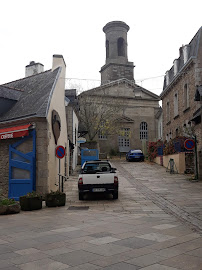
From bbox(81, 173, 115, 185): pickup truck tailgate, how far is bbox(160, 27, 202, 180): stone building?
302 inches

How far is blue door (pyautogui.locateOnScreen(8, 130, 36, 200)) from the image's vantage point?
41.0ft

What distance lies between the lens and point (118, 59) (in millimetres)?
48000

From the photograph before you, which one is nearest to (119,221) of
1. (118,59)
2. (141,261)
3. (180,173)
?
(141,261)

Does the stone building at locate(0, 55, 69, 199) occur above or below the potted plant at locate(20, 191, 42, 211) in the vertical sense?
above

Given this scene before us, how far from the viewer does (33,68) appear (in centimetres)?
2405

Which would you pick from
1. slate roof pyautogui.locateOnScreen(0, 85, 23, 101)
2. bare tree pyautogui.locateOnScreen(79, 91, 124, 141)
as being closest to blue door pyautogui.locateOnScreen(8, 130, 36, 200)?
slate roof pyautogui.locateOnScreen(0, 85, 23, 101)

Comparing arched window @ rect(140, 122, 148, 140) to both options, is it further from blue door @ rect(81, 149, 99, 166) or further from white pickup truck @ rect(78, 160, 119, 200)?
white pickup truck @ rect(78, 160, 119, 200)

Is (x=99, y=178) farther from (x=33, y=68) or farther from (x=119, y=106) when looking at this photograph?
(x=119, y=106)

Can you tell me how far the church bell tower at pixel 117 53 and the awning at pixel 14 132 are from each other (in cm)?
3582

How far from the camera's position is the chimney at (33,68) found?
23.9 metres

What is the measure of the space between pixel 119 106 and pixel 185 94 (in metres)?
14.2

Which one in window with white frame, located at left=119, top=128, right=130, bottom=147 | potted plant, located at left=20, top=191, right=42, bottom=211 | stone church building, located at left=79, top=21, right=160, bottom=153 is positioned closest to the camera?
potted plant, located at left=20, top=191, right=42, bottom=211

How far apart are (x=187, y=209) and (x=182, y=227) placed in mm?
2729

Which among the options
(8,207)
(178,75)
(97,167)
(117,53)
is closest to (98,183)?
(97,167)
